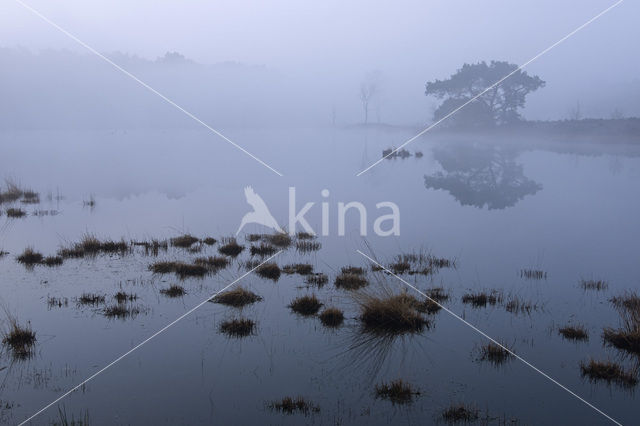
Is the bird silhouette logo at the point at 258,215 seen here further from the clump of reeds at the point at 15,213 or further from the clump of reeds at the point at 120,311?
the clump of reeds at the point at 15,213

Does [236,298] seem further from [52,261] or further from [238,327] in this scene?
[52,261]

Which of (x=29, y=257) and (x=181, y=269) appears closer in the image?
(x=181, y=269)

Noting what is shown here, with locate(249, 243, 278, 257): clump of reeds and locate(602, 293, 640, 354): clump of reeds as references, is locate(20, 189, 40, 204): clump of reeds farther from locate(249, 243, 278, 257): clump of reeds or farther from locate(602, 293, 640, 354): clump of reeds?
locate(602, 293, 640, 354): clump of reeds

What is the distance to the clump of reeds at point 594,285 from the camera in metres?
11.4

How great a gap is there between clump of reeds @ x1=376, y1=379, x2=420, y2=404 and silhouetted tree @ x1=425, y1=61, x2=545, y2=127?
6508cm

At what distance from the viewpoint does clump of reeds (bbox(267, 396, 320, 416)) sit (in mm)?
6227

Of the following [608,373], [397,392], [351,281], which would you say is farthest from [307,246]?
[608,373]

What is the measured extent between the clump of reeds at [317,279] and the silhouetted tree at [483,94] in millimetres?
60758

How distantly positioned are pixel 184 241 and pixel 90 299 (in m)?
5.03

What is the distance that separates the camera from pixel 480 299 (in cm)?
1023

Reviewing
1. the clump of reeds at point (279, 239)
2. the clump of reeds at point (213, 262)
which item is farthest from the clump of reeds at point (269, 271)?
the clump of reeds at point (279, 239)

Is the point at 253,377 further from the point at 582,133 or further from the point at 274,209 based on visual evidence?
the point at 582,133

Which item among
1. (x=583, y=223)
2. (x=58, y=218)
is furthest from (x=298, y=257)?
(x=583, y=223)

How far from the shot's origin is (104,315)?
9000 millimetres
